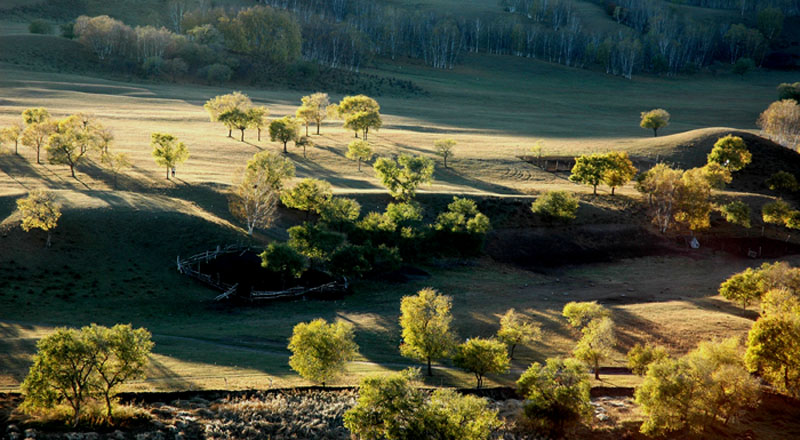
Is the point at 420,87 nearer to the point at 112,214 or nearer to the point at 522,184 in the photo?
the point at 522,184

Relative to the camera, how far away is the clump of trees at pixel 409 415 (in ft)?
127

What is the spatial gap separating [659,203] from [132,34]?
15756cm

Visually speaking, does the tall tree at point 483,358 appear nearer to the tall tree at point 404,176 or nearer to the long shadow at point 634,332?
the long shadow at point 634,332

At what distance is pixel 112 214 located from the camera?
2913 inches

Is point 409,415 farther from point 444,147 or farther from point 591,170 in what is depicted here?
point 444,147

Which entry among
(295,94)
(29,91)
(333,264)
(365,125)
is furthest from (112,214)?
(295,94)

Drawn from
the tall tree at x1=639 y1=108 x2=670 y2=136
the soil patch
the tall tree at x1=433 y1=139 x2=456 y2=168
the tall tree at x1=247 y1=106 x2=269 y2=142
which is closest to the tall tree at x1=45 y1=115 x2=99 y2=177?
the tall tree at x1=247 y1=106 x2=269 y2=142

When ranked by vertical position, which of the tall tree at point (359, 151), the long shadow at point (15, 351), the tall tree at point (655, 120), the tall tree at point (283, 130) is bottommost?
the long shadow at point (15, 351)

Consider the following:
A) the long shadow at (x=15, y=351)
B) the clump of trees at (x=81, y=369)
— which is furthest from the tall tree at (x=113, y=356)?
the long shadow at (x=15, y=351)

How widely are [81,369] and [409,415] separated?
21.1 m

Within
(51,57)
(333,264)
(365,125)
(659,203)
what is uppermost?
(51,57)

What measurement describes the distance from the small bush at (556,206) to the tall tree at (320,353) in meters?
53.2

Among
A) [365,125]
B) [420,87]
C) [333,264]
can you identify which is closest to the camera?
[333,264]

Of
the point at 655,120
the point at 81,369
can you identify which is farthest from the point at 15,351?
the point at 655,120
